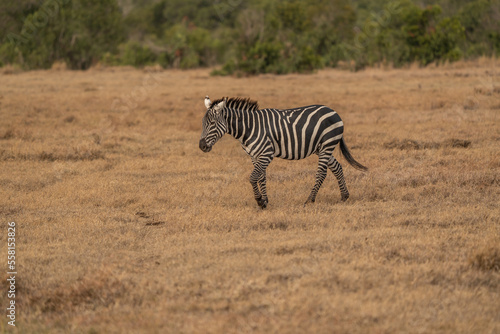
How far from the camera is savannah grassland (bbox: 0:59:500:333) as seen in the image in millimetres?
4684

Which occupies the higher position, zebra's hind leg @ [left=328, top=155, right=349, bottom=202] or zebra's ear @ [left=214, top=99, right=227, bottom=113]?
zebra's ear @ [left=214, top=99, right=227, bottom=113]

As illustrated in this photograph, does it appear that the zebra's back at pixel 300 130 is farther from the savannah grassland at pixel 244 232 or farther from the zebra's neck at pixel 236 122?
the savannah grassland at pixel 244 232

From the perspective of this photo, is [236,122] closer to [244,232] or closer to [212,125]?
[212,125]

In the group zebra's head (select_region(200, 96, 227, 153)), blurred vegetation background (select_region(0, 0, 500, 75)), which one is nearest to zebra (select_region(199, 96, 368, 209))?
zebra's head (select_region(200, 96, 227, 153))

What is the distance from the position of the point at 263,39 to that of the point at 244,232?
23814 millimetres

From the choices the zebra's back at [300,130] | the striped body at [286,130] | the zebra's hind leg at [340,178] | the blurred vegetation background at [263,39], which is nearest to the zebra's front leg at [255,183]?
the striped body at [286,130]

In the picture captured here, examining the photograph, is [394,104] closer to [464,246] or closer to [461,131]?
[461,131]

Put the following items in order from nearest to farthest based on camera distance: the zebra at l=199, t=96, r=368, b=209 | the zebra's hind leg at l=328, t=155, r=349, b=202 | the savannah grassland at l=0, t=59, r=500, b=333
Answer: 1. the savannah grassland at l=0, t=59, r=500, b=333
2. the zebra at l=199, t=96, r=368, b=209
3. the zebra's hind leg at l=328, t=155, r=349, b=202

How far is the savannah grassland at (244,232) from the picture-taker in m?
4.68

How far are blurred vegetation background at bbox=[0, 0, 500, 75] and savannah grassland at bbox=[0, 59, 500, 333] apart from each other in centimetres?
1433

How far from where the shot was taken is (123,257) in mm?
6086

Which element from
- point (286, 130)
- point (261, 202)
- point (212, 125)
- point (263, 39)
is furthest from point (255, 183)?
point (263, 39)

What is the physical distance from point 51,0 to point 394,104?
26.0 m

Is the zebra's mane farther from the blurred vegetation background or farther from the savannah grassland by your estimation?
the blurred vegetation background
